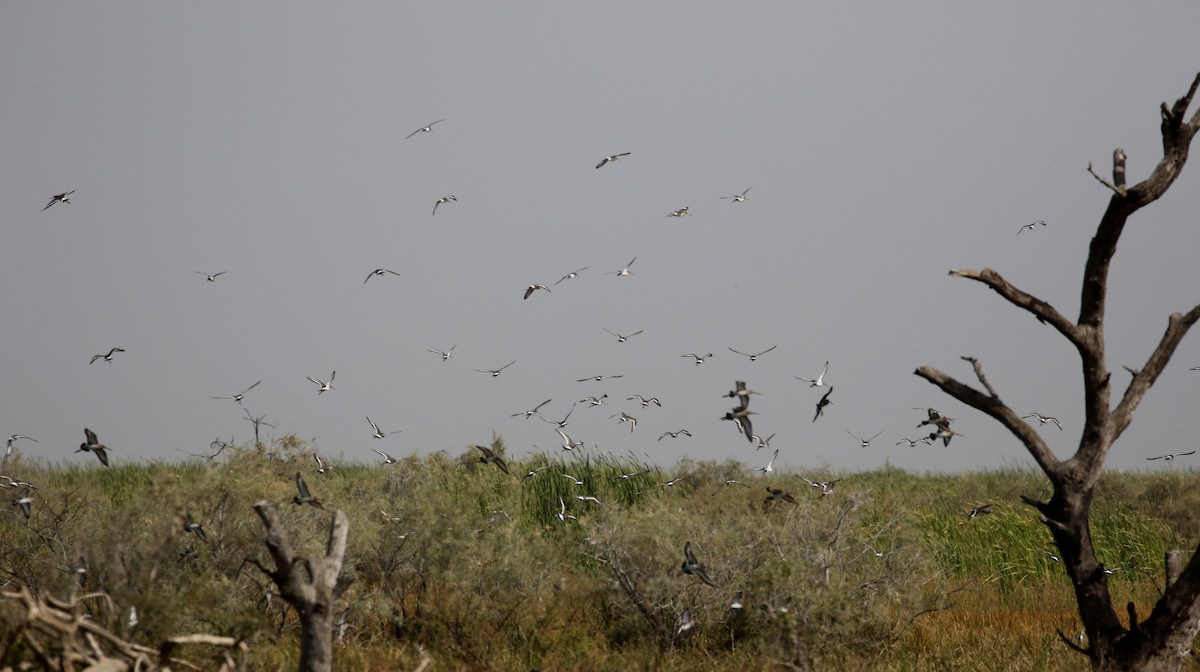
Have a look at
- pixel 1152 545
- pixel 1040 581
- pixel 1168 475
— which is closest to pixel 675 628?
pixel 1040 581

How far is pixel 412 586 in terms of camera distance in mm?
12641

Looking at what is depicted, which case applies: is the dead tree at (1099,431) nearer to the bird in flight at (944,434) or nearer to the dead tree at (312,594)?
the bird in flight at (944,434)

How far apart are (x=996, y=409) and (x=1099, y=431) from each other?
95 cm

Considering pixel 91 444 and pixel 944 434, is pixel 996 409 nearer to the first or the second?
pixel 944 434

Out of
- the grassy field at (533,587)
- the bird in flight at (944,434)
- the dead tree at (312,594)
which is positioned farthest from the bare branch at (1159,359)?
the dead tree at (312,594)

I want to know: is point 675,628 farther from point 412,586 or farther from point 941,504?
point 941,504

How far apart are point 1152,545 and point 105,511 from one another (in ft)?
65.6

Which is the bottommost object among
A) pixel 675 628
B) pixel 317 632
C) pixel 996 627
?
pixel 996 627

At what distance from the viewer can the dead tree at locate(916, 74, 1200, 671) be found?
878 cm

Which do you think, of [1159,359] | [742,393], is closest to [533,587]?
[742,393]

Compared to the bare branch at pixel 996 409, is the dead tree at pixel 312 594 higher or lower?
lower

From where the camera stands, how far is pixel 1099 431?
9.02m

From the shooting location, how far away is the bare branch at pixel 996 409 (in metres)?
9.03

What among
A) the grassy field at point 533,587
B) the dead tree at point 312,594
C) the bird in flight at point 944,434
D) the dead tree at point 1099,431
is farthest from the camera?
the grassy field at point 533,587
